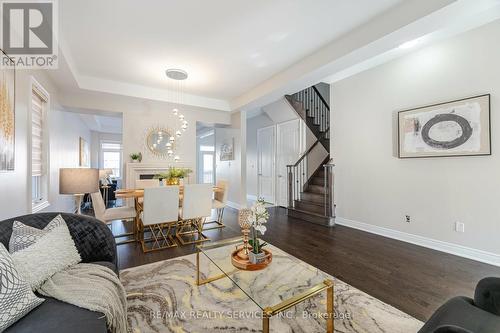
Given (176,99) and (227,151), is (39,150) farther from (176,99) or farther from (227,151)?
(227,151)

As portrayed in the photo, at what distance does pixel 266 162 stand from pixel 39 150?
17.3ft

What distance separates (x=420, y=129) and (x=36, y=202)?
5.69 m

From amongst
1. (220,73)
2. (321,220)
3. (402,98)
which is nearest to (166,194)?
(220,73)

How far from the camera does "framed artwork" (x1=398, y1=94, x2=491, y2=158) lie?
106 inches

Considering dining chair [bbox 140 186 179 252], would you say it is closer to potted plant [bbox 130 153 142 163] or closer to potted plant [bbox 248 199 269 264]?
potted plant [bbox 248 199 269 264]

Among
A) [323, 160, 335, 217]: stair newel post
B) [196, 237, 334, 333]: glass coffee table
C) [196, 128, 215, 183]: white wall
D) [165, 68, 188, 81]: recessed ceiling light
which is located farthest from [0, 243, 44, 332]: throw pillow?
[196, 128, 215, 183]: white wall

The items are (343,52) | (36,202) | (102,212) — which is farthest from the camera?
(102,212)

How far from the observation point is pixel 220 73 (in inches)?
154

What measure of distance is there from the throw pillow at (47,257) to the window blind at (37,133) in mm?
2065

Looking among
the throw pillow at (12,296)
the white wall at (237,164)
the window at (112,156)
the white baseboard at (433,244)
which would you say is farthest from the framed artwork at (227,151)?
the window at (112,156)

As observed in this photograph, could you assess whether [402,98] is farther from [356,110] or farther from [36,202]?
[36,202]

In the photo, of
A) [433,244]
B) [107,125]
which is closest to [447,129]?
[433,244]

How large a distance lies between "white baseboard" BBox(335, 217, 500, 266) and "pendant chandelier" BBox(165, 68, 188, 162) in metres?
3.85

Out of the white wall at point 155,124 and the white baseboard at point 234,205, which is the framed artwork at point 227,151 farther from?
the white baseboard at point 234,205
